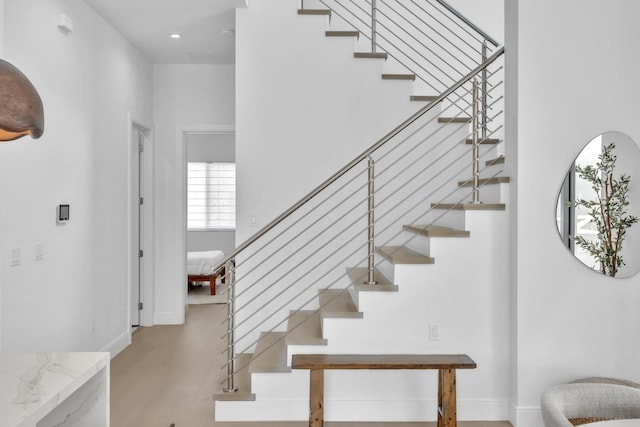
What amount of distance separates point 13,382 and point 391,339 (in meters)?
2.36

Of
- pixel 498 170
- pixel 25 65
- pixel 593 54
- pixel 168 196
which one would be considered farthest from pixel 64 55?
pixel 593 54

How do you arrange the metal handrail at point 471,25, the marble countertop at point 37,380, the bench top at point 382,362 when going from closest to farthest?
the marble countertop at point 37,380, the bench top at point 382,362, the metal handrail at point 471,25

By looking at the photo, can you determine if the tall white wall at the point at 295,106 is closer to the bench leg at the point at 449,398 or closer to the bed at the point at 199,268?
the bench leg at the point at 449,398

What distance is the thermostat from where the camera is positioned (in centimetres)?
383

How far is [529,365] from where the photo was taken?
133 inches

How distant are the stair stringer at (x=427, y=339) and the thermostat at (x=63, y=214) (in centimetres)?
185

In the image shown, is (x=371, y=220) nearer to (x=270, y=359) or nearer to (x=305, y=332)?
(x=305, y=332)

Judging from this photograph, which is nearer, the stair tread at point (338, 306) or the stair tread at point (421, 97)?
the stair tread at point (338, 306)

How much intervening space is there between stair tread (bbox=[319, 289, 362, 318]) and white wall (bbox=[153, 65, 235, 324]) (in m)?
2.41

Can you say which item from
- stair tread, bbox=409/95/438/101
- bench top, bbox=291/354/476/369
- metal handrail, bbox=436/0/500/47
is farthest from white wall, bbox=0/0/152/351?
metal handrail, bbox=436/0/500/47

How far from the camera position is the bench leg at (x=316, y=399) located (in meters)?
3.09

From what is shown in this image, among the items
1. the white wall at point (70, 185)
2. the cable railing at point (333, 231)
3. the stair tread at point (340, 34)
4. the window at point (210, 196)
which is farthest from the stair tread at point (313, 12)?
the window at point (210, 196)

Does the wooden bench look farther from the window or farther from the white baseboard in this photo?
the window

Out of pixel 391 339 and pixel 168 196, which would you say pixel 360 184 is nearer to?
pixel 391 339
